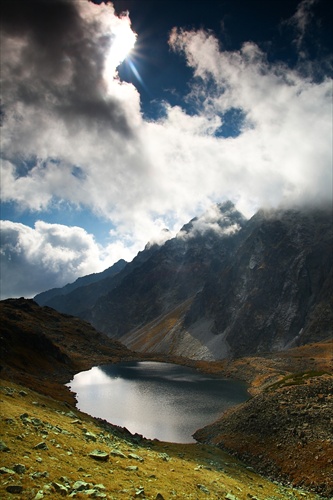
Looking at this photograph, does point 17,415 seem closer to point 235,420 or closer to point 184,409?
point 235,420

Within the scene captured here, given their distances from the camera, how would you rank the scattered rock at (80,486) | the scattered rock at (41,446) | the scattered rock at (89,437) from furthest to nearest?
the scattered rock at (89,437) → the scattered rock at (41,446) → the scattered rock at (80,486)

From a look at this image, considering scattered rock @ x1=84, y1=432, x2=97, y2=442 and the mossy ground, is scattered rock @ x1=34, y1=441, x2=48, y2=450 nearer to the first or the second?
the mossy ground

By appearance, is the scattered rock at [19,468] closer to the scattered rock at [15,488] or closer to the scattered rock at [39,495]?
the scattered rock at [15,488]

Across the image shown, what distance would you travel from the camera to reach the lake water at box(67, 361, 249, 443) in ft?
204

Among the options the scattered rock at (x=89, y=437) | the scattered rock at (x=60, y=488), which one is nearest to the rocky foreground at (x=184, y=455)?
the scattered rock at (x=60, y=488)

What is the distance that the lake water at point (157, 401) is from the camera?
62331 millimetres

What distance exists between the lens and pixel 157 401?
8381 centimetres

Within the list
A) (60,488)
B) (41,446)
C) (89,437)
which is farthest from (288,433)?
(60,488)

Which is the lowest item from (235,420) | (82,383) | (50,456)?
(82,383)

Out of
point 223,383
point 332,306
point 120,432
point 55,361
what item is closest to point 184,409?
point 120,432

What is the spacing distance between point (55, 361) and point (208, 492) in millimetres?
122276

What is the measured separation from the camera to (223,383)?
121 m

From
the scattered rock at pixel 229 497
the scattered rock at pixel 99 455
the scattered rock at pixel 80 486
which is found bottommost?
the scattered rock at pixel 229 497

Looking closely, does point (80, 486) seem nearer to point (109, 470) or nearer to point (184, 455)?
point (109, 470)
